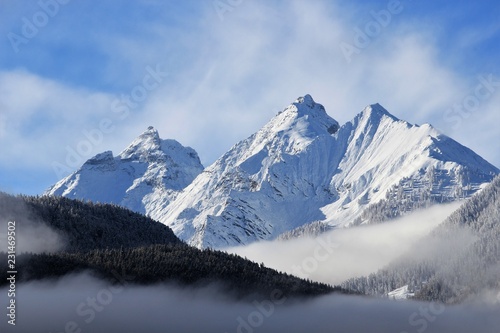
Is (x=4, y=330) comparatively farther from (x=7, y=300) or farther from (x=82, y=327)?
(x=82, y=327)

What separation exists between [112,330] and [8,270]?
3083cm

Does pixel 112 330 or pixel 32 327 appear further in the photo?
pixel 112 330

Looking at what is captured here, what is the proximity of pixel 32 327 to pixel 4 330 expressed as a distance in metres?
7.44

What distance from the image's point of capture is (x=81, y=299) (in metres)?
195

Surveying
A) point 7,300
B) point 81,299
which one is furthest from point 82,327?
point 7,300

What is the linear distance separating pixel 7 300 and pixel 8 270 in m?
15.1

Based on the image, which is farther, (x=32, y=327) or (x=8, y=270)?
(x=8, y=270)

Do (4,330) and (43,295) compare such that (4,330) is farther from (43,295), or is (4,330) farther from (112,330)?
(112,330)

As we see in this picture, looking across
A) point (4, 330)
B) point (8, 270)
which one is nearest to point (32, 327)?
point (4, 330)

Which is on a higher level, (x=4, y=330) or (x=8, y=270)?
(x=8, y=270)

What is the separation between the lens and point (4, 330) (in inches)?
6983

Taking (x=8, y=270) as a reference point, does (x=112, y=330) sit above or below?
below

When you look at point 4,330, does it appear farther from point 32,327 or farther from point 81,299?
point 81,299

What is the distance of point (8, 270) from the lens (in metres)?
199
